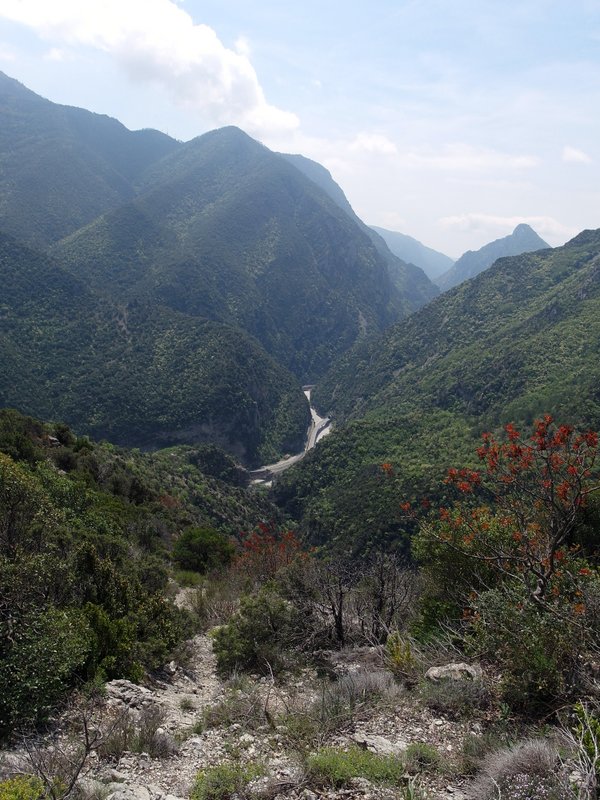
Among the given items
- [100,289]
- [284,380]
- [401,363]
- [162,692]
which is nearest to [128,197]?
[100,289]

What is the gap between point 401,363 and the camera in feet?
342

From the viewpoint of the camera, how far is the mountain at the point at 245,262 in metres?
117

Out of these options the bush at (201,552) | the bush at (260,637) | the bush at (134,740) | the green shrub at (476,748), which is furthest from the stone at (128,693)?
the bush at (201,552)

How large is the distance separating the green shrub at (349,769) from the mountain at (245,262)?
10619cm

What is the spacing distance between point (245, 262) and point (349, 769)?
15437 centimetres

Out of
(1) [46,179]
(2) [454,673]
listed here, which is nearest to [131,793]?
(2) [454,673]

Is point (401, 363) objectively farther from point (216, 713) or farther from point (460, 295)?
point (216, 713)

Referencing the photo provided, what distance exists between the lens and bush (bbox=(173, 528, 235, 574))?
21.8m

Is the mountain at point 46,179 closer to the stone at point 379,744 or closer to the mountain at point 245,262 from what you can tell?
the mountain at point 245,262

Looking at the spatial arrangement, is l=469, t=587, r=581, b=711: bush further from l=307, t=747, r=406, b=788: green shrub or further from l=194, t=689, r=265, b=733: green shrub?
l=194, t=689, r=265, b=733: green shrub

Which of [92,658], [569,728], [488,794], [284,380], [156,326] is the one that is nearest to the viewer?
[488,794]

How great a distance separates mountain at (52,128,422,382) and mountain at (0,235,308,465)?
14313 millimetres

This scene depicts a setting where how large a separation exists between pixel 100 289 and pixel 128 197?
9734 centimetres

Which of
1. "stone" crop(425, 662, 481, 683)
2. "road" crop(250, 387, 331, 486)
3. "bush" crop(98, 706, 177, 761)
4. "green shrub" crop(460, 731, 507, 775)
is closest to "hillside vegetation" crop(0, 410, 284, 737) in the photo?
"bush" crop(98, 706, 177, 761)
